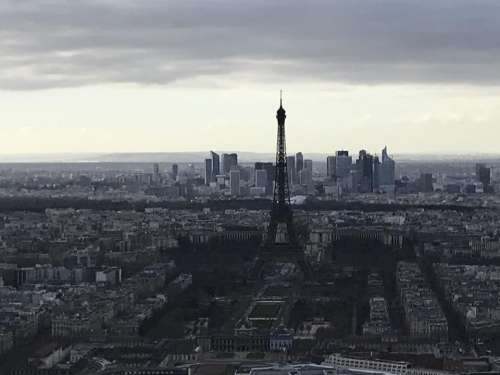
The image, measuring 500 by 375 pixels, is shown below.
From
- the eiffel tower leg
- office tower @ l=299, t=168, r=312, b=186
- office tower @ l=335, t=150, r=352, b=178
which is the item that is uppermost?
office tower @ l=335, t=150, r=352, b=178

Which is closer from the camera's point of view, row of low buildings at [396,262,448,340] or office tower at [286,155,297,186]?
row of low buildings at [396,262,448,340]

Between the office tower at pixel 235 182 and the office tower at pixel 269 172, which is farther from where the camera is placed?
the office tower at pixel 235 182

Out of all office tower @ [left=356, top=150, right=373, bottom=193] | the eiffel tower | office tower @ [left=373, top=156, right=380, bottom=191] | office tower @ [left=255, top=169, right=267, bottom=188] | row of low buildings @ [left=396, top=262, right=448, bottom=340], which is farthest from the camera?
office tower @ [left=373, top=156, right=380, bottom=191]

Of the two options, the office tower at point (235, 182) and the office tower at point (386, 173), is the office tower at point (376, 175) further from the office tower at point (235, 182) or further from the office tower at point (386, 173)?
the office tower at point (235, 182)

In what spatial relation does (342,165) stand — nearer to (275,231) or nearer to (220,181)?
(220,181)

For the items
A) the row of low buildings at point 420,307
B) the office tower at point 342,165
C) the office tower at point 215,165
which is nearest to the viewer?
the row of low buildings at point 420,307

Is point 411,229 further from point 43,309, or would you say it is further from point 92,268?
point 43,309

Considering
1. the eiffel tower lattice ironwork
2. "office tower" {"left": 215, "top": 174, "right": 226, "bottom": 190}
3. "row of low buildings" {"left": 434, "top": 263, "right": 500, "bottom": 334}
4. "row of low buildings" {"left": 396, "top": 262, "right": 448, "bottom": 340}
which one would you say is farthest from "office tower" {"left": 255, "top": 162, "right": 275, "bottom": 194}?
"row of low buildings" {"left": 396, "top": 262, "right": 448, "bottom": 340}

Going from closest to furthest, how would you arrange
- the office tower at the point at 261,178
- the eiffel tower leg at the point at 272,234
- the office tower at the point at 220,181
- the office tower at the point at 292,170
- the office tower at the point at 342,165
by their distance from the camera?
the eiffel tower leg at the point at 272,234 < the office tower at the point at 261,178 < the office tower at the point at 220,181 < the office tower at the point at 292,170 < the office tower at the point at 342,165

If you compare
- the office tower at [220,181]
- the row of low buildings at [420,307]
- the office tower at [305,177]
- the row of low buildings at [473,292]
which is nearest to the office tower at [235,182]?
the office tower at [220,181]

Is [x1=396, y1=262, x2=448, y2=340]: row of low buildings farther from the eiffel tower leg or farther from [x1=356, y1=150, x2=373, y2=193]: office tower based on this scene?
[x1=356, y1=150, x2=373, y2=193]: office tower

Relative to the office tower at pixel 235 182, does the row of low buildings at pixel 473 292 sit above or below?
below
